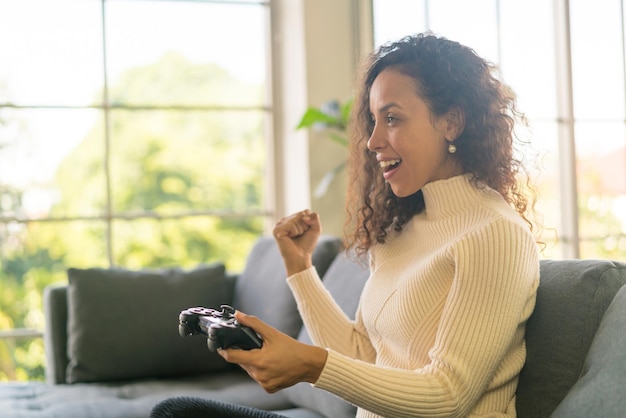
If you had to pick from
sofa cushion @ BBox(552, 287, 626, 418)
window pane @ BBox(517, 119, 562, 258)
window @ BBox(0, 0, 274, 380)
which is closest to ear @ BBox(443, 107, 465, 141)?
sofa cushion @ BBox(552, 287, 626, 418)

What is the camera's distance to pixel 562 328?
Result: 1.55 meters

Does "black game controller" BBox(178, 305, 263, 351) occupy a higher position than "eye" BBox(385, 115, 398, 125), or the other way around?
"eye" BBox(385, 115, 398, 125)

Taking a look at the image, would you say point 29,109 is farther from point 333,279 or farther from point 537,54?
point 537,54

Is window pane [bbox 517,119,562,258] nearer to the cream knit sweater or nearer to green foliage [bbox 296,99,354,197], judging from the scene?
green foliage [bbox 296,99,354,197]

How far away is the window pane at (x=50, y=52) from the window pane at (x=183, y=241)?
2.26 ft

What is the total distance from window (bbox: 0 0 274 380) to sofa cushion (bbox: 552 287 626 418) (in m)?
2.99

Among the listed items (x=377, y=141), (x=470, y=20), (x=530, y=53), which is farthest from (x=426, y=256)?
(x=530, y=53)

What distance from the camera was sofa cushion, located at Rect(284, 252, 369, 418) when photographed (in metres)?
2.22

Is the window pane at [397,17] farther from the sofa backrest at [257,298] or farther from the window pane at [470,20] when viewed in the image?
the sofa backrest at [257,298]

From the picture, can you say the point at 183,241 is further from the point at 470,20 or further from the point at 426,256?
the point at 426,256

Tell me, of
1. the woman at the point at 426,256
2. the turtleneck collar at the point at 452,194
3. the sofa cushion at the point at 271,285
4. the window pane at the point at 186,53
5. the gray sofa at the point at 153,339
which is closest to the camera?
the woman at the point at 426,256

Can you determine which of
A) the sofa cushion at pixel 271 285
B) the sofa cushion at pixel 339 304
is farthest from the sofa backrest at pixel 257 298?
the sofa cushion at pixel 339 304

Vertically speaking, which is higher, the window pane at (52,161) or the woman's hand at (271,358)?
the window pane at (52,161)

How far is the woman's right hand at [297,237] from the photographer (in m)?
1.91
